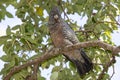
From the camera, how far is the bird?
4441 mm

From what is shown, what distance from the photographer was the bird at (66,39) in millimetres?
4441

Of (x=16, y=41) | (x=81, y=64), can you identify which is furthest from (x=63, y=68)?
(x=16, y=41)

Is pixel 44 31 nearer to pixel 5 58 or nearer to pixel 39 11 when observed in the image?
pixel 39 11

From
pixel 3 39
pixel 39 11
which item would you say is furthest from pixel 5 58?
pixel 39 11

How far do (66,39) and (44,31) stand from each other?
1.48ft

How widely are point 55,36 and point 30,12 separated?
1.65ft

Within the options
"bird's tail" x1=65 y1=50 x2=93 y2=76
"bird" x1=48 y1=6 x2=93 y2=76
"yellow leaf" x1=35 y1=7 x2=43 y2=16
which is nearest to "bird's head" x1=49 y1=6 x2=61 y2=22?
"bird" x1=48 y1=6 x2=93 y2=76

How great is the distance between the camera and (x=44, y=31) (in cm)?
496

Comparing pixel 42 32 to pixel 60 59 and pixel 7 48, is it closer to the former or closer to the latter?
pixel 60 59

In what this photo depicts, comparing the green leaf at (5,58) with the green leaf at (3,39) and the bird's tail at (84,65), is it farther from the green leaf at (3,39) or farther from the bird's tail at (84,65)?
the bird's tail at (84,65)

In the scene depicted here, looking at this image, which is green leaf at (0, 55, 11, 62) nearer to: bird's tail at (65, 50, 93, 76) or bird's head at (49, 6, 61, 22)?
bird's tail at (65, 50, 93, 76)

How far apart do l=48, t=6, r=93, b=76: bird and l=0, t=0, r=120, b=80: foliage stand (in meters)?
0.11

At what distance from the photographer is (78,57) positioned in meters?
4.66

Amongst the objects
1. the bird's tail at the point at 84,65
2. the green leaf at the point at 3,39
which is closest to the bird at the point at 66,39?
the bird's tail at the point at 84,65
